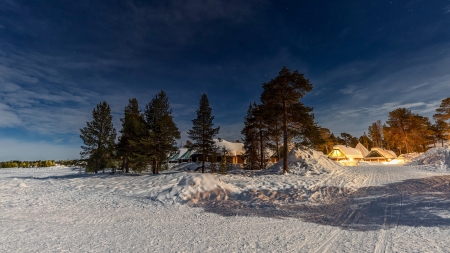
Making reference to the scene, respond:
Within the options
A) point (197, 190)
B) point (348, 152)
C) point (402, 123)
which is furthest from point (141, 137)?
point (402, 123)

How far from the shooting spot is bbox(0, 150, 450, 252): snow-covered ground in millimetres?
5117

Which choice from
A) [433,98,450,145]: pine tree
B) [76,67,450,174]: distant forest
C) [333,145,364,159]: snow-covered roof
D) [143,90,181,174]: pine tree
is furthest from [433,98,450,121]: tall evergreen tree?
[143,90,181,174]: pine tree

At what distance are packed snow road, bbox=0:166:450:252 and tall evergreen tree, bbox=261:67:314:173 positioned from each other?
10.6m

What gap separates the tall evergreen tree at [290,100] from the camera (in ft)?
73.4

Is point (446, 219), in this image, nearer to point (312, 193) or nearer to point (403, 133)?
point (312, 193)

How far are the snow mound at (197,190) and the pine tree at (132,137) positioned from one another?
10141 millimetres

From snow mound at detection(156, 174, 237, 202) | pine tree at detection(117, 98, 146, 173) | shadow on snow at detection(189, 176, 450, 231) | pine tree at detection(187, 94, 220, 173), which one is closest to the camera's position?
shadow on snow at detection(189, 176, 450, 231)

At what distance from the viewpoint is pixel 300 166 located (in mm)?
24094

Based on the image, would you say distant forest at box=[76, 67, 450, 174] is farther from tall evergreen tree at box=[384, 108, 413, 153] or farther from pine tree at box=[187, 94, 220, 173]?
tall evergreen tree at box=[384, 108, 413, 153]

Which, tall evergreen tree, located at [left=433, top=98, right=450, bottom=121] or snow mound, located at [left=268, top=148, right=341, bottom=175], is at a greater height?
tall evergreen tree, located at [left=433, top=98, right=450, bottom=121]

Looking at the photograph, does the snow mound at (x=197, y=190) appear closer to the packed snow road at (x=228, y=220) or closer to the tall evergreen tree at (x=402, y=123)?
the packed snow road at (x=228, y=220)

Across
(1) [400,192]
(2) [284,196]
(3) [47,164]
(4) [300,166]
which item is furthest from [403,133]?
(3) [47,164]

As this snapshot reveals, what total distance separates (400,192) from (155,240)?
1262cm

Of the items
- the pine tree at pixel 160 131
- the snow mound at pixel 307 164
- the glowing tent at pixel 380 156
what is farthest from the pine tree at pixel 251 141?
the glowing tent at pixel 380 156
